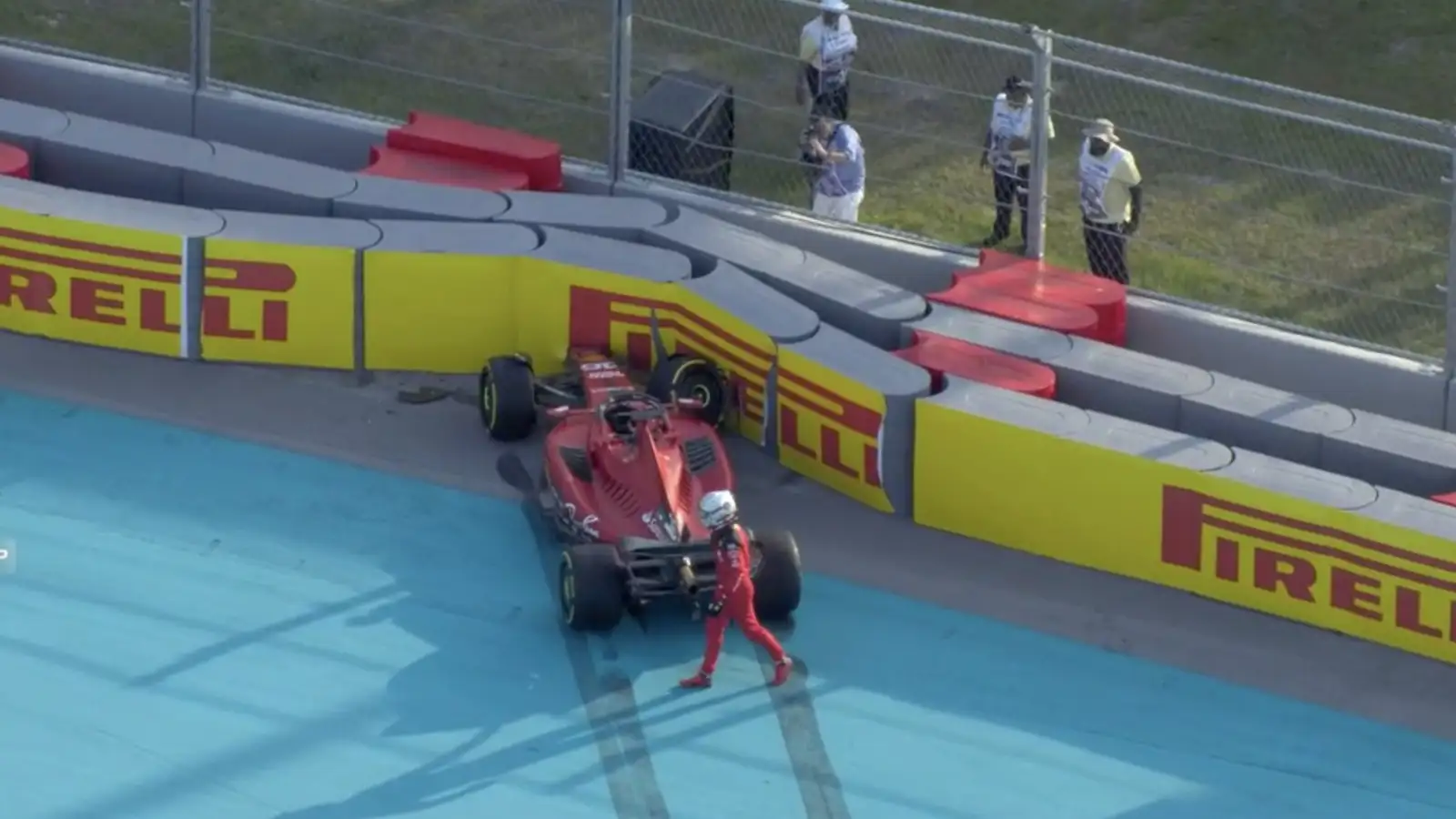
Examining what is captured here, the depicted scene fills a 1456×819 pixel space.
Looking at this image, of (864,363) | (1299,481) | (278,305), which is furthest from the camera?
(278,305)

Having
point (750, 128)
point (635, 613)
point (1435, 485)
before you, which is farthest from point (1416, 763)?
point (750, 128)

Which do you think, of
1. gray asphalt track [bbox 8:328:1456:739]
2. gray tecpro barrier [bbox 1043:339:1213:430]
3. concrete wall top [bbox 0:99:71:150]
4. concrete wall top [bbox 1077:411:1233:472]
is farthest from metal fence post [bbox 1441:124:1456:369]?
concrete wall top [bbox 0:99:71:150]

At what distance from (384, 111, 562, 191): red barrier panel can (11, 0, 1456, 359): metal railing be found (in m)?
0.45

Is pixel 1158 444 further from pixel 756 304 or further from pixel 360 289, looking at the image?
pixel 360 289

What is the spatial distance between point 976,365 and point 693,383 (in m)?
1.81

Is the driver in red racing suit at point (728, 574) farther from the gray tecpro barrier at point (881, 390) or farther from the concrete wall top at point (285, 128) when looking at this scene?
the concrete wall top at point (285, 128)

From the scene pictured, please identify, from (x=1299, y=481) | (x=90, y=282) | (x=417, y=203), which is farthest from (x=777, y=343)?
(x=90, y=282)

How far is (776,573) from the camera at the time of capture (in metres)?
13.0

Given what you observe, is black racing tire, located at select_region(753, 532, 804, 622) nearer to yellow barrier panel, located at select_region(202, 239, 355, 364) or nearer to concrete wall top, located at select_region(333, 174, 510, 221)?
yellow barrier panel, located at select_region(202, 239, 355, 364)

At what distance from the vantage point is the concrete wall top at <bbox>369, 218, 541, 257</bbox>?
16.0m

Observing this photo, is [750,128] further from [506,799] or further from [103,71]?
[506,799]

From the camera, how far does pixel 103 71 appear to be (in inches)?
754

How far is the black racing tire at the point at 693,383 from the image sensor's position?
591 inches

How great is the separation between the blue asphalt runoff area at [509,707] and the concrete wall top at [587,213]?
2.98 metres
